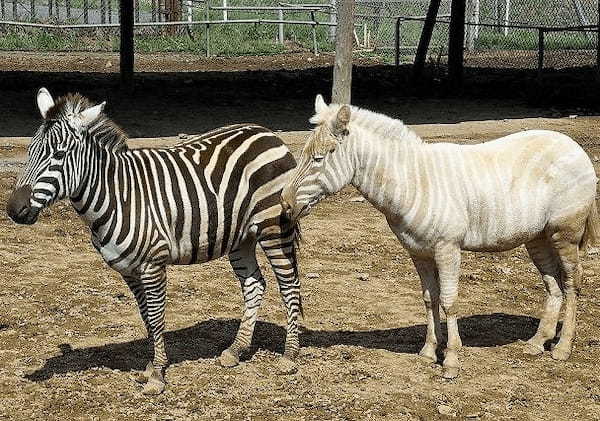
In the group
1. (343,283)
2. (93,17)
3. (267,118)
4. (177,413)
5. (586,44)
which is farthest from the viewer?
(93,17)

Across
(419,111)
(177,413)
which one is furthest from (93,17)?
(177,413)

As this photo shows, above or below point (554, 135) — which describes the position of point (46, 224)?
below

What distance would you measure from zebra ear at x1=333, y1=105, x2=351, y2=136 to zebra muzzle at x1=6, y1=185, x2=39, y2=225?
1.75 metres

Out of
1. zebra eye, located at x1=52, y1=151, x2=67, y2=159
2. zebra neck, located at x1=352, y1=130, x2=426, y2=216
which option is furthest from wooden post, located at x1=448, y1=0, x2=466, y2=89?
zebra eye, located at x1=52, y1=151, x2=67, y2=159

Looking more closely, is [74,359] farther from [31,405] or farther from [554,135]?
[554,135]

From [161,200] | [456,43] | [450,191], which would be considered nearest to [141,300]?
[161,200]

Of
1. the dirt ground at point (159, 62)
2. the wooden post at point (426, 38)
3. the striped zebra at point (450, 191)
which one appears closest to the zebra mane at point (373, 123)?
the striped zebra at point (450, 191)

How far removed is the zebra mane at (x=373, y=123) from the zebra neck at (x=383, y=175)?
52 millimetres

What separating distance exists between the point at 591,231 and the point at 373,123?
1683mm

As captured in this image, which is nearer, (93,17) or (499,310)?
(499,310)

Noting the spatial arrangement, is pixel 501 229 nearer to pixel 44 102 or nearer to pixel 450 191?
pixel 450 191

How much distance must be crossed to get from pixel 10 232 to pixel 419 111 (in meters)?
9.22

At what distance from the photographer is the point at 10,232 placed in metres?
9.41

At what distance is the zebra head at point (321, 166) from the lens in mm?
5777
